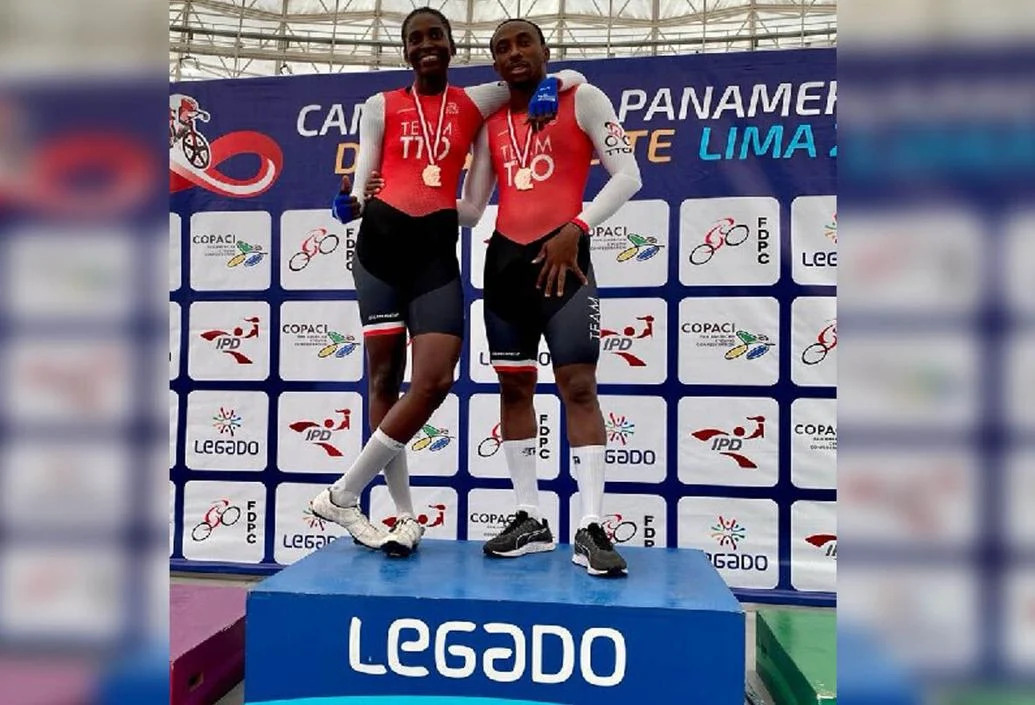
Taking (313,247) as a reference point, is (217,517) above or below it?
below

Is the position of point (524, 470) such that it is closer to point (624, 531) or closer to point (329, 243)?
point (624, 531)

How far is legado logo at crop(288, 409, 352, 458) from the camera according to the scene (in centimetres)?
398

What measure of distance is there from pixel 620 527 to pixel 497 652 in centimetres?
202

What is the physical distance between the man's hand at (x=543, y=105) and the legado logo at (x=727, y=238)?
163 centimetres

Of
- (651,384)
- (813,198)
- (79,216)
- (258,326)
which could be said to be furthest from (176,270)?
(79,216)

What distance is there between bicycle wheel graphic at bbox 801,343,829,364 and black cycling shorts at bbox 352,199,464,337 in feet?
6.47

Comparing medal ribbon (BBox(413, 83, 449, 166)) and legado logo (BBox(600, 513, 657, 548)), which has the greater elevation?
medal ribbon (BBox(413, 83, 449, 166))

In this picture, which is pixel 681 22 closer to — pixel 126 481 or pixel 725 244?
pixel 725 244

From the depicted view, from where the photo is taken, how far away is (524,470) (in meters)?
2.39

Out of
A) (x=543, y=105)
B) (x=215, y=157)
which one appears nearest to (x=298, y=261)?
(x=215, y=157)

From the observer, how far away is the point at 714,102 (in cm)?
371

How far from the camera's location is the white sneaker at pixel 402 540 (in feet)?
7.55

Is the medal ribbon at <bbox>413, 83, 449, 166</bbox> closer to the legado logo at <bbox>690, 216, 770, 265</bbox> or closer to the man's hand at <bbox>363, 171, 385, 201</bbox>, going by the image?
the man's hand at <bbox>363, 171, 385, 201</bbox>

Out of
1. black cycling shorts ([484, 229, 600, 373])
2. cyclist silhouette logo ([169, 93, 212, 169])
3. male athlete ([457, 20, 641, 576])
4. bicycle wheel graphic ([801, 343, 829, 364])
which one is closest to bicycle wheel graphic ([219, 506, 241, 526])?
cyclist silhouette logo ([169, 93, 212, 169])
